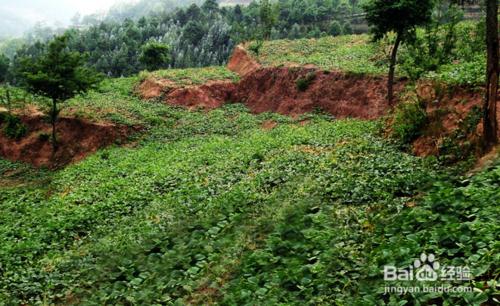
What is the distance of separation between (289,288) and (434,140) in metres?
8.57

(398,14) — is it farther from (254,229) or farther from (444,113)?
(254,229)

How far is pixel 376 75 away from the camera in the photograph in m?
26.8

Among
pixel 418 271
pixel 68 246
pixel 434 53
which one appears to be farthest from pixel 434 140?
pixel 434 53

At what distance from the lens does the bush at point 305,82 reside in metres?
31.4

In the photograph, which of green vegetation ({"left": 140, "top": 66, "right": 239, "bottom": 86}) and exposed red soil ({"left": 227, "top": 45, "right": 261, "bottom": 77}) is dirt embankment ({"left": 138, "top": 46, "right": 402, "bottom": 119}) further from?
green vegetation ({"left": 140, "top": 66, "right": 239, "bottom": 86})

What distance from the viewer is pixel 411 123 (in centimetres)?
1504

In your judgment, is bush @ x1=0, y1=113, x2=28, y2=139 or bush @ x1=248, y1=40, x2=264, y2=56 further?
bush @ x1=248, y1=40, x2=264, y2=56

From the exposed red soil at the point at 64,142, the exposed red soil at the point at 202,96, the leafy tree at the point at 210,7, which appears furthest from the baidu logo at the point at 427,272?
the leafy tree at the point at 210,7

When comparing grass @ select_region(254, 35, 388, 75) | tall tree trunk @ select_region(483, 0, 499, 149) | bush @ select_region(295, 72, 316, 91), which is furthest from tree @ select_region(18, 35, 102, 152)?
tall tree trunk @ select_region(483, 0, 499, 149)

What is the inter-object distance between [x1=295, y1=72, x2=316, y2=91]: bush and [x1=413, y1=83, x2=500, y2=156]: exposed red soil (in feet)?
52.4

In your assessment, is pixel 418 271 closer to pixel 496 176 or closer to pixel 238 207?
→ pixel 496 176

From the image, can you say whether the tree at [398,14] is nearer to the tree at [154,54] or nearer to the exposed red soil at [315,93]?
the exposed red soil at [315,93]

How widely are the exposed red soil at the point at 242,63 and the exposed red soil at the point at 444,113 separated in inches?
958

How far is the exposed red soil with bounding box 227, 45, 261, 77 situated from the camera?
39556 mm
